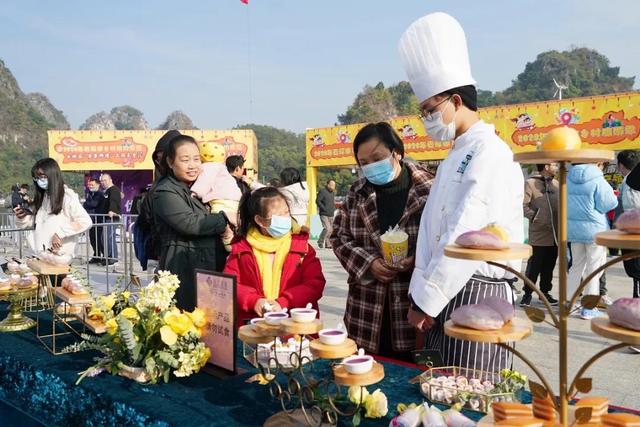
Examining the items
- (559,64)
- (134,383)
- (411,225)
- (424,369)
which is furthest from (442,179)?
(559,64)

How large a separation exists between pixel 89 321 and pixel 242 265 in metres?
0.65

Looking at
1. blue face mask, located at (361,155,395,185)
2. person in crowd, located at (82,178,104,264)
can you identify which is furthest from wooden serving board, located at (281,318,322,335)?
person in crowd, located at (82,178,104,264)

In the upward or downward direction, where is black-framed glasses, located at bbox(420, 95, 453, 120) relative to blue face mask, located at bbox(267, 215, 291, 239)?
upward

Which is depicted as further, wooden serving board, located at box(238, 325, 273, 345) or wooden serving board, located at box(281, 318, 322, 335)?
wooden serving board, located at box(238, 325, 273, 345)

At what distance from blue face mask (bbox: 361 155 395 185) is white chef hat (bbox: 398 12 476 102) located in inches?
17.7

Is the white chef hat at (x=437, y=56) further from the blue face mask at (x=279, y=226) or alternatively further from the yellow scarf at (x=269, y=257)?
the yellow scarf at (x=269, y=257)

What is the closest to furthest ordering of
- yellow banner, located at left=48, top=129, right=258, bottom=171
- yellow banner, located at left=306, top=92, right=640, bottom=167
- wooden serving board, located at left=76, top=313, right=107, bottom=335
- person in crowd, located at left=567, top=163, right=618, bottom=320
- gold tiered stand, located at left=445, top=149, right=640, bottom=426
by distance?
gold tiered stand, located at left=445, top=149, right=640, bottom=426 → wooden serving board, located at left=76, top=313, right=107, bottom=335 → person in crowd, located at left=567, top=163, right=618, bottom=320 → yellow banner, located at left=306, top=92, right=640, bottom=167 → yellow banner, located at left=48, top=129, right=258, bottom=171

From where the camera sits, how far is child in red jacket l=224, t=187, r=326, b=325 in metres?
2.24

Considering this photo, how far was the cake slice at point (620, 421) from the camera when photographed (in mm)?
964

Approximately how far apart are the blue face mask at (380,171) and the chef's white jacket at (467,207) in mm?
475

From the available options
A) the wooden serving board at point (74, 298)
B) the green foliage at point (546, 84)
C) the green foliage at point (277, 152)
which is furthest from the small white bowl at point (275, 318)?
the green foliage at point (546, 84)

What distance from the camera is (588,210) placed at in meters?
5.08

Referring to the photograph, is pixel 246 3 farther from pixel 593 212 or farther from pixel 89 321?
pixel 89 321

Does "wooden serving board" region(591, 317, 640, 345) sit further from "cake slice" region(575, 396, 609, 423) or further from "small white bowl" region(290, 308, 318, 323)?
"small white bowl" region(290, 308, 318, 323)
